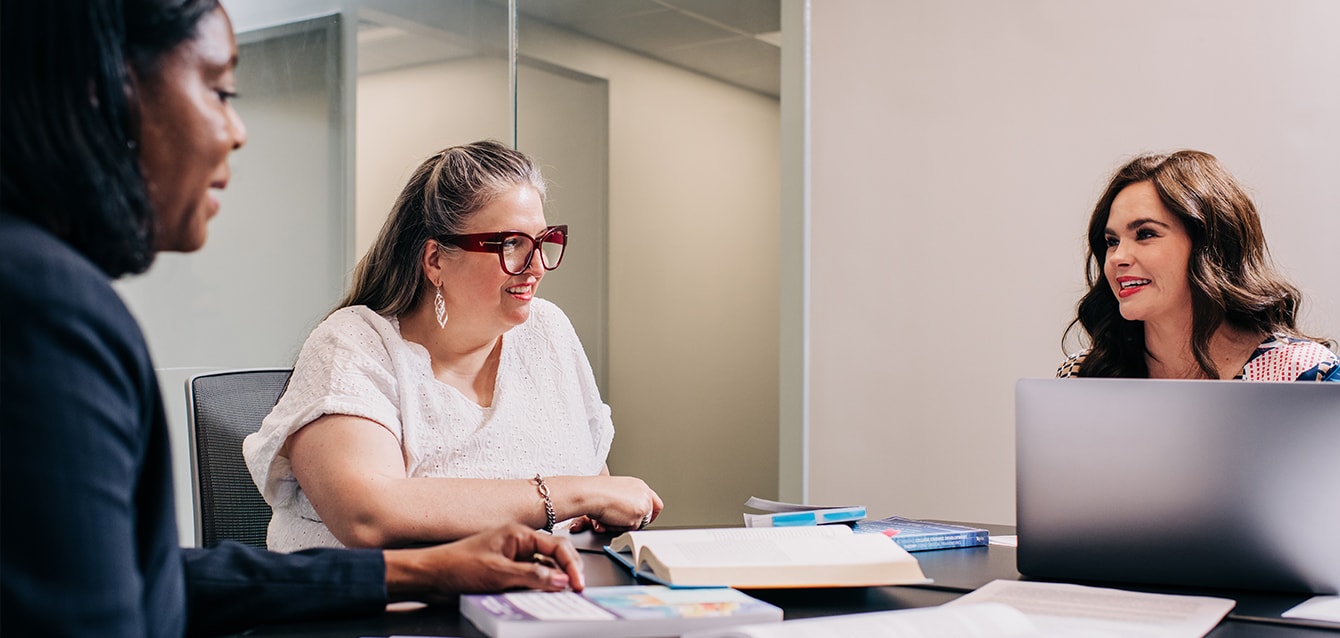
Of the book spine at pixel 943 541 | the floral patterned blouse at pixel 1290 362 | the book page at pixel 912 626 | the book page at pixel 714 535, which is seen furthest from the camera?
the floral patterned blouse at pixel 1290 362

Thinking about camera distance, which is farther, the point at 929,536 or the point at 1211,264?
the point at 1211,264

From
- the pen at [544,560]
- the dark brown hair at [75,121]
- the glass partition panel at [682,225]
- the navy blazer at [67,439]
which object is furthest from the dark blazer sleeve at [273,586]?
the glass partition panel at [682,225]

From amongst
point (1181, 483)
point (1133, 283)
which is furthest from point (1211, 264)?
point (1181, 483)

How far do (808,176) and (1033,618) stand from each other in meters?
2.91

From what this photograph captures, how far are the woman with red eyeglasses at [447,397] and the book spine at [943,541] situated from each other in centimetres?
41

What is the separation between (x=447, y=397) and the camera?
1.92m

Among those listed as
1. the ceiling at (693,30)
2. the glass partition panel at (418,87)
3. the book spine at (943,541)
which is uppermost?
the ceiling at (693,30)

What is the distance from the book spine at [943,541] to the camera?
1580 mm

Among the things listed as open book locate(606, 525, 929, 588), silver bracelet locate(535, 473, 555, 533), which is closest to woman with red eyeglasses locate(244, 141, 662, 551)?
silver bracelet locate(535, 473, 555, 533)

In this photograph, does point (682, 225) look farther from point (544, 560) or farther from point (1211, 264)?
point (544, 560)

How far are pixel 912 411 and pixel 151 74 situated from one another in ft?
10.5

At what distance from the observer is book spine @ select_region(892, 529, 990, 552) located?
5.18ft

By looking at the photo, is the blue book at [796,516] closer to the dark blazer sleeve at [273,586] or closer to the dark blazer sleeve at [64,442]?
the dark blazer sleeve at [273,586]

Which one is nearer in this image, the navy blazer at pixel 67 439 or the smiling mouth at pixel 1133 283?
the navy blazer at pixel 67 439
